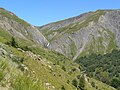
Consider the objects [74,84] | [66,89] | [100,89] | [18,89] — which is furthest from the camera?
[100,89]

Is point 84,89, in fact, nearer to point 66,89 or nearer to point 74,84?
point 74,84

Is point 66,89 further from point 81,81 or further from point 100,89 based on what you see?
point 100,89

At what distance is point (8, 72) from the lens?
8945mm

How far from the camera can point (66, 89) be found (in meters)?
78.0

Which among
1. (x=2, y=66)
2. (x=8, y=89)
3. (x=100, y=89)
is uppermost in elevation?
(x=2, y=66)

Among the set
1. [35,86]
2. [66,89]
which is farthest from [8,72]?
[66,89]

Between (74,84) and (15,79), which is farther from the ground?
(15,79)

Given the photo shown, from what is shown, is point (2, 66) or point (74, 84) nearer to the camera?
point (2, 66)

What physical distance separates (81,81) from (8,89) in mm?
96597

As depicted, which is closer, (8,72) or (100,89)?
(8,72)

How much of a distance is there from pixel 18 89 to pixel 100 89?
125234 mm

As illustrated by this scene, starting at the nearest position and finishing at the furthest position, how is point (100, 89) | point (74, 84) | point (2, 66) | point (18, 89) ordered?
1. point (18, 89)
2. point (2, 66)
3. point (74, 84)
4. point (100, 89)

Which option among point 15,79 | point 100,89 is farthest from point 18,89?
point 100,89

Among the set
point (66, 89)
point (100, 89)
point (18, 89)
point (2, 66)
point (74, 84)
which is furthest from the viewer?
point (100, 89)
